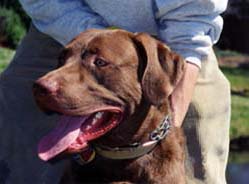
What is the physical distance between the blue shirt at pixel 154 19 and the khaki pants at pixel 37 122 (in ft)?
0.89

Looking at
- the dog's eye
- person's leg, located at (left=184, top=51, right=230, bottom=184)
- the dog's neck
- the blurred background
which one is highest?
the dog's eye

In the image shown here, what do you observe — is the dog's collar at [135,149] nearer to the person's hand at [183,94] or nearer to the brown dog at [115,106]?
the brown dog at [115,106]

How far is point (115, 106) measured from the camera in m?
4.48

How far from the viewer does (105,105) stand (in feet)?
14.6

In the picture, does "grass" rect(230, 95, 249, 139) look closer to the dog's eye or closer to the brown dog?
the brown dog

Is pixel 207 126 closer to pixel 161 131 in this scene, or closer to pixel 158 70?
pixel 161 131

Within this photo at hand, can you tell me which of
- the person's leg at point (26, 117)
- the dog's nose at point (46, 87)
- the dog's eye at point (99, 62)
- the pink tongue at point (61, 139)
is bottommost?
the person's leg at point (26, 117)

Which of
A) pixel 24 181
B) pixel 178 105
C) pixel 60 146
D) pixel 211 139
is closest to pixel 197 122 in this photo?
pixel 211 139

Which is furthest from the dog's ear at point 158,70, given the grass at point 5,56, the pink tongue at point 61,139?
the grass at point 5,56

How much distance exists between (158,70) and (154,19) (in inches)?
31.7

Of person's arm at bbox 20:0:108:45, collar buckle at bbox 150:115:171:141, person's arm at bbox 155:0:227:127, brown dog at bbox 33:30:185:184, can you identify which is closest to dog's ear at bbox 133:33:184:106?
brown dog at bbox 33:30:185:184

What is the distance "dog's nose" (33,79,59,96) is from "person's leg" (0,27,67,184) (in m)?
1.22

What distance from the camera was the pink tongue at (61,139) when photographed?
174 inches

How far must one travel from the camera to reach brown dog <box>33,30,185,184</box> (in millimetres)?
4410
